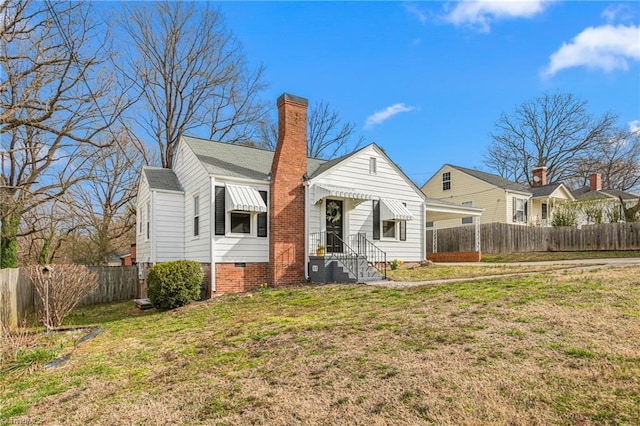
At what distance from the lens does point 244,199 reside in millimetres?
12297

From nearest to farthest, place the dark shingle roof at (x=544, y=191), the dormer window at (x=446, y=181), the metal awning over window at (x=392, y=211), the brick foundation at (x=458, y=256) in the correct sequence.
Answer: the metal awning over window at (x=392, y=211) → the brick foundation at (x=458, y=256) → the dark shingle roof at (x=544, y=191) → the dormer window at (x=446, y=181)

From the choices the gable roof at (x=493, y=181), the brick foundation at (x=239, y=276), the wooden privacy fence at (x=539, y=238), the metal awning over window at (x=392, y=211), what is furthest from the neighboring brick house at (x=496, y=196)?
the brick foundation at (x=239, y=276)

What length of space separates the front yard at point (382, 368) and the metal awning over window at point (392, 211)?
6587mm

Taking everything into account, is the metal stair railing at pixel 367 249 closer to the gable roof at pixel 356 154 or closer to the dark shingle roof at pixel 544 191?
the gable roof at pixel 356 154

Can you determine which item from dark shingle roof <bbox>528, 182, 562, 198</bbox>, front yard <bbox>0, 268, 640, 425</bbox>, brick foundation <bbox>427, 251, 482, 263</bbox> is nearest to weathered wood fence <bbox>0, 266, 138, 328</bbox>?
front yard <bbox>0, 268, 640, 425</bbox>

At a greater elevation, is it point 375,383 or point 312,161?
point 312,161

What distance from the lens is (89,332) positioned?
9.51 meters

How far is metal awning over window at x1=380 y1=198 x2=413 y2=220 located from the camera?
14969 mm

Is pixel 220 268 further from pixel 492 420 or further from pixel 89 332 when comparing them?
pixel 492 420

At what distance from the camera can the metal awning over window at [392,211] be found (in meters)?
15.0

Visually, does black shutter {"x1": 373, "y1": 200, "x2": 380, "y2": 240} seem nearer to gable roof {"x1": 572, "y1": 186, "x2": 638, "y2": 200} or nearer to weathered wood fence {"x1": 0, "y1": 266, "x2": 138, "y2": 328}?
weathered wood fence {"x1": 0, "y1": 266, "x2": 138, "y2": 328}

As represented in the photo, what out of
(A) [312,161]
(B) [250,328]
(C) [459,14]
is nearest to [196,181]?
(A) [312,161]

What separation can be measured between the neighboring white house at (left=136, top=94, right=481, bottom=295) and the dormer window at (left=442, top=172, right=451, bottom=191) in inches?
575

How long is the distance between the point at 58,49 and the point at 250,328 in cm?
A: 861
